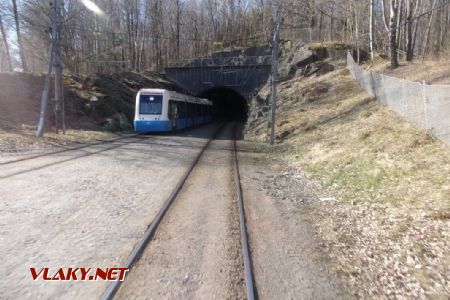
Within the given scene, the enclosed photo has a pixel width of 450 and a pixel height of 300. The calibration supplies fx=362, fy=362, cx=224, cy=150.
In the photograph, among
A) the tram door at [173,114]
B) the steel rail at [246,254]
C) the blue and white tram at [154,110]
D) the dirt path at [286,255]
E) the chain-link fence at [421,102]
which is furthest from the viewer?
the tram door at [173,114]

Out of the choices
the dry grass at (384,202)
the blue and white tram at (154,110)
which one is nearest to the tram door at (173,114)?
the blue and white tram at (154,110)

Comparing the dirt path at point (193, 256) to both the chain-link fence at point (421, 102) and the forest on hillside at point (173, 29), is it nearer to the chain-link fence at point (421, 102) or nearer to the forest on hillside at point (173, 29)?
the chain-link fence at point (421, 102)

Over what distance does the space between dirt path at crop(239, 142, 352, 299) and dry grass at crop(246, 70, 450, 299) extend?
1.14ft

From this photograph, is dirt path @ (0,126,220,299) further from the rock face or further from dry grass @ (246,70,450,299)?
the rock face

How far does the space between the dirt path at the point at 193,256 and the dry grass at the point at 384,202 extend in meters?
1.76

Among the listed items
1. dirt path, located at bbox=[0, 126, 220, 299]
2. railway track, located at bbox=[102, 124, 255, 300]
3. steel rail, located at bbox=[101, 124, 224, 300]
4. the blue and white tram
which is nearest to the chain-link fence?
railway track, located at bbox=[102, 124, 255, 300]

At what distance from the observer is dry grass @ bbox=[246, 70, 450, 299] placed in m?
5.21

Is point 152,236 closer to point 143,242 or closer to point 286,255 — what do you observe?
point 143,242

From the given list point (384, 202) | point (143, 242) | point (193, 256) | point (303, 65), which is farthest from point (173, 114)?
point (193, 256)

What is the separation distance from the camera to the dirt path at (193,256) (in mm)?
4570

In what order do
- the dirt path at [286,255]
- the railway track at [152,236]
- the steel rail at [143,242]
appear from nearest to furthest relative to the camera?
the steel rail at [143,242] < the railway track at [152,236] < the dirt path at [286,255]

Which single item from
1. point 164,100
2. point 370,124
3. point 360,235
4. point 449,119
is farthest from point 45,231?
point 164,100

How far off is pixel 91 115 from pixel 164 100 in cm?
749

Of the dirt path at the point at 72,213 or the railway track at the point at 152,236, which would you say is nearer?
the railway track at the point at 152,236
